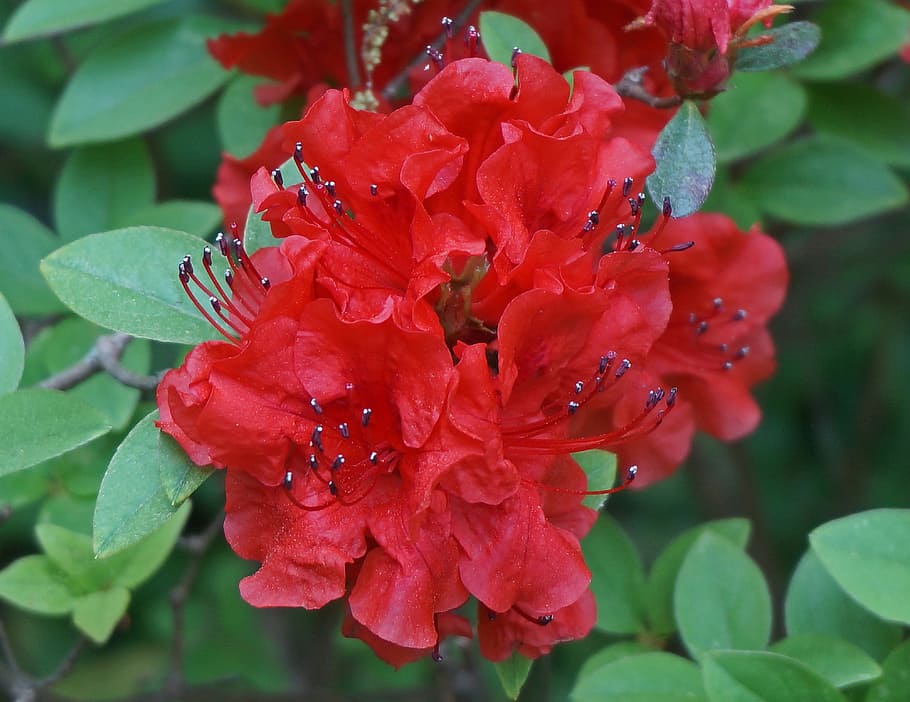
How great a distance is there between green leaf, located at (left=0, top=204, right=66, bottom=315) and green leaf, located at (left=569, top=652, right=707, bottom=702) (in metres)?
0.85

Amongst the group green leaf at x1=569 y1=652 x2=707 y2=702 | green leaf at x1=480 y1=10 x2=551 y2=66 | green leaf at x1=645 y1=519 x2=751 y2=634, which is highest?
green leaf at x1=480 y1=10 x2=551 y2=66

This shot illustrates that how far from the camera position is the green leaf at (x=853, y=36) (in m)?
1.56

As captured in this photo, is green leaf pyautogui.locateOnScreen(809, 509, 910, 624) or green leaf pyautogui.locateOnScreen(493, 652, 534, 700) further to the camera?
green leaf pyautogui.locateOnScreen(493, 652, 534, 700)

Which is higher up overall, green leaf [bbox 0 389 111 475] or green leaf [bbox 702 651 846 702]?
green leaf [bbox 0 389 111 475]

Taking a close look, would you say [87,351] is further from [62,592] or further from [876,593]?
[876,593]

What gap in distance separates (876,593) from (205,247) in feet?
2.27

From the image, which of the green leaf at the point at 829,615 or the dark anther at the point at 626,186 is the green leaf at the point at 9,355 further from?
the green leaf at the point at 829,615

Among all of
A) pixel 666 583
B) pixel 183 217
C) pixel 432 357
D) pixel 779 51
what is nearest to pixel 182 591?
pixel 183 217

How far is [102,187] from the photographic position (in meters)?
1.62

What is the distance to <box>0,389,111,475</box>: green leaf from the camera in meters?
1.05

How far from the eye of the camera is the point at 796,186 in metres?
1.67

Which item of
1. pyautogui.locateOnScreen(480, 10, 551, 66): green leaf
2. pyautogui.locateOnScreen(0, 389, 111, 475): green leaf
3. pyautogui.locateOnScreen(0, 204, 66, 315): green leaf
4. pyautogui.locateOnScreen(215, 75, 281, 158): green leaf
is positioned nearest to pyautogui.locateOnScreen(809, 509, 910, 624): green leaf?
pyautogui.locateOnScreen(480, 10, 551, 66): green leaf

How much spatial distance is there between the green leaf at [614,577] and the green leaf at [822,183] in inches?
21.7

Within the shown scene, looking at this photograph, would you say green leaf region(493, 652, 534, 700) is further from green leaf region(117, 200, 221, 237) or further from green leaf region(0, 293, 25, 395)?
green leaf region(117, 200, 221, 237)
